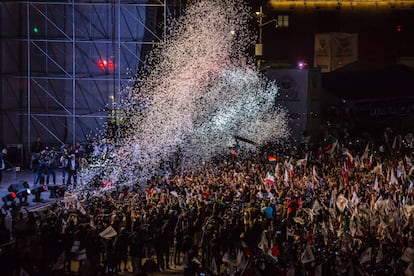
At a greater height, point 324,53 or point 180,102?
point 324,53

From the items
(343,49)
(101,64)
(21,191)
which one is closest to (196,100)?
(101,64)

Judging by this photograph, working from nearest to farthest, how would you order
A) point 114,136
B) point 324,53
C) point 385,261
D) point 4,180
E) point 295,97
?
point 385,261 < point 4,180 < point 114,136 < point 295,97 < point 324,53

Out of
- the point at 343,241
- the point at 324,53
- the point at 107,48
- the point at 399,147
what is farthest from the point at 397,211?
the point at 324,53

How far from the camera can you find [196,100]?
98.1ft

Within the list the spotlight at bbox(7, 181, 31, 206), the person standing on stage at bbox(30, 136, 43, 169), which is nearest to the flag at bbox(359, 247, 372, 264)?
the spotlight at bbox(7, 181, 31, 206)

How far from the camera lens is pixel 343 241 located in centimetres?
1260

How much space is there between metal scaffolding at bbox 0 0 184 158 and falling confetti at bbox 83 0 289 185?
3.33 feet

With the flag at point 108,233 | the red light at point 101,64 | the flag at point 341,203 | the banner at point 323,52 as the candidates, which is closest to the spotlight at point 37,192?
the flag at point 108,233

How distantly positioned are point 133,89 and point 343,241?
1740 cm

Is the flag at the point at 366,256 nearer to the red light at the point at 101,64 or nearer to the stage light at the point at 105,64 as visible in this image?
the stage light at the point at 105,64

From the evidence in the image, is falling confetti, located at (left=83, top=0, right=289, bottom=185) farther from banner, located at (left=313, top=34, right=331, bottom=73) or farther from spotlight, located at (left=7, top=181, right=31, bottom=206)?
banner, located at (left=313, top=34, right=331, bottom=73)

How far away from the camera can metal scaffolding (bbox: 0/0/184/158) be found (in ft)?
95.0

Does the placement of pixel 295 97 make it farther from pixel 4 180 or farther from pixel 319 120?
pixel 4 180

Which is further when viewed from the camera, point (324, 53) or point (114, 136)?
point (324, 53)
